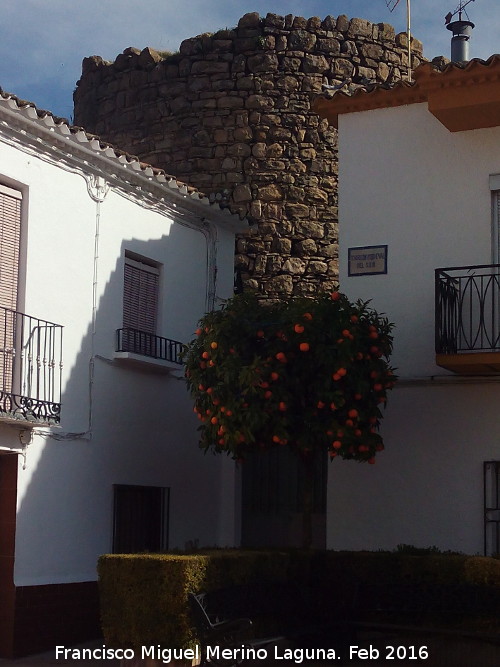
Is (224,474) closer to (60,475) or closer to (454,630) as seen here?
(60,475)

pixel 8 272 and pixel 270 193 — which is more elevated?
pixel 270 193

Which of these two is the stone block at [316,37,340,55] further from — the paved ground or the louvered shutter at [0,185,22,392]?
the paved ground

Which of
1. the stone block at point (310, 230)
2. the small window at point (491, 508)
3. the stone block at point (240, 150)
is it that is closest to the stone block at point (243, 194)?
the stone block at point (240, 150)

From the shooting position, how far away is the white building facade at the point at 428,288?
437 inches

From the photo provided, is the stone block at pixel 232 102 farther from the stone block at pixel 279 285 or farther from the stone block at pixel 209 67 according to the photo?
the stone block at pixel 279 285

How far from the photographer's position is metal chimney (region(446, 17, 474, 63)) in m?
13.9

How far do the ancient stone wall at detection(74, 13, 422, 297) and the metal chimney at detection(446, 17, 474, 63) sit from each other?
2.95 m

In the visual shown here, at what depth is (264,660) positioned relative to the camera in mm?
9367

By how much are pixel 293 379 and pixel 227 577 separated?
1.95 meters

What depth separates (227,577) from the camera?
9531mm

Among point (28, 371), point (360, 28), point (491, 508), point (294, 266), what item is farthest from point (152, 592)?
point (360, 28)

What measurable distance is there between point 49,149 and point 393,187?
358 cm

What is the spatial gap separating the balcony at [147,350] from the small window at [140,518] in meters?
1.36

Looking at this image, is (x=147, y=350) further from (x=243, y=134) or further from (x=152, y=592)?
(x=243, y=134)
